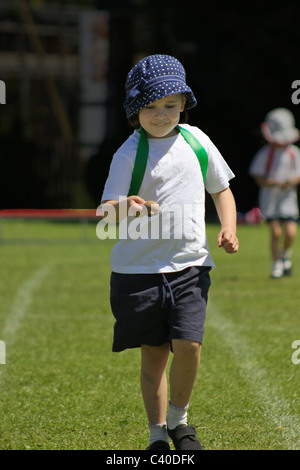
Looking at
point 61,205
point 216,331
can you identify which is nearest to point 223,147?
point 61,205

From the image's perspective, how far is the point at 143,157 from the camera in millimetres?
3758

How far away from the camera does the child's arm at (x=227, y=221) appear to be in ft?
12.5

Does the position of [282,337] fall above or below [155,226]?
below

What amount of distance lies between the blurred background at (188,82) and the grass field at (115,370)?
41.5ft

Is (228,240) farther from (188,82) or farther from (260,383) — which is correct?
(188,82)

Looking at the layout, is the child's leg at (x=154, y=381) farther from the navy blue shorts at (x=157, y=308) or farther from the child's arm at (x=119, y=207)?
the child's arm at (x=119, y=207)

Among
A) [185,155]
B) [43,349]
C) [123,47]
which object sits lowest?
[43,349]

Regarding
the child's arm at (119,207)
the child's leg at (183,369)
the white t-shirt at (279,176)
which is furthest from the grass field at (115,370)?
the child's arm at (119,207)

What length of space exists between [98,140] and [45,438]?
25.8 m

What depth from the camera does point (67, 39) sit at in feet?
201

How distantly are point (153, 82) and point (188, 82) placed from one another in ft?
58.1

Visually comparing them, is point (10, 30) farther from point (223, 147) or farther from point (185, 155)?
point (185, 155)

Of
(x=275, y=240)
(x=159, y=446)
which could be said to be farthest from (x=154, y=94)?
(x=275, y=240)

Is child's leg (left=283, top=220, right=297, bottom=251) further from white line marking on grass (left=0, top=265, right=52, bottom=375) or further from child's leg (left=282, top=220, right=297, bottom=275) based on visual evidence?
white line marking on grass (left=0, top=265, right=52, bottom=375)
